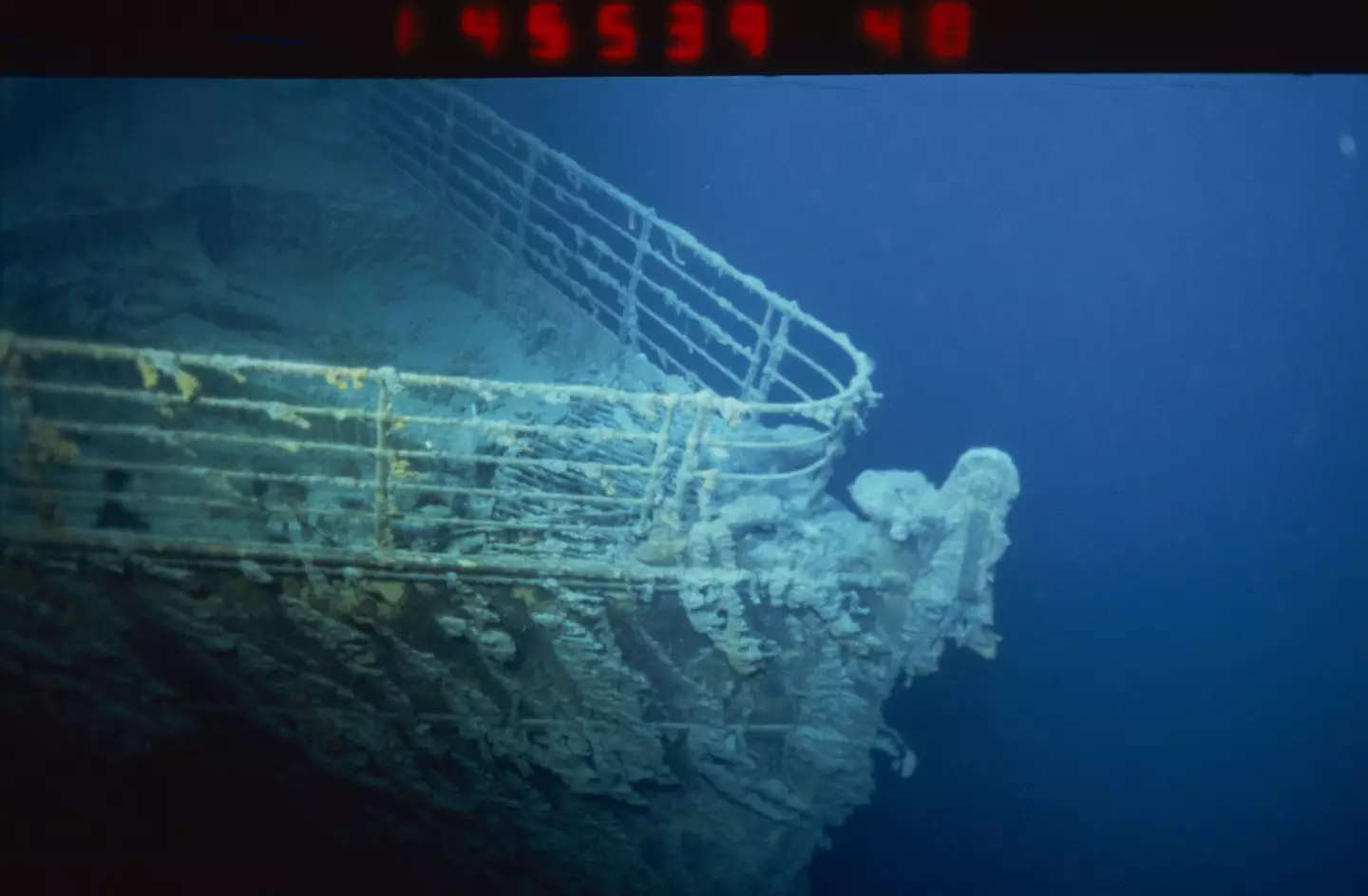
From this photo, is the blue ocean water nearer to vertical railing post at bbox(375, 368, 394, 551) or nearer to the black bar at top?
the black bar at top

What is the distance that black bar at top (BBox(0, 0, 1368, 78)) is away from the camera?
1.79 meters

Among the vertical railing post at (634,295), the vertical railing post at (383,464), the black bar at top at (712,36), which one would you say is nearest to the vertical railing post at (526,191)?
the vertical railing post at (634,295)

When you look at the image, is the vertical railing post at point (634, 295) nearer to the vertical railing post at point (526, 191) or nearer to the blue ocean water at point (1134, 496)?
the vertical railing post at point (526, 191)

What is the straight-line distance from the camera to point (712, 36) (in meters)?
1.81

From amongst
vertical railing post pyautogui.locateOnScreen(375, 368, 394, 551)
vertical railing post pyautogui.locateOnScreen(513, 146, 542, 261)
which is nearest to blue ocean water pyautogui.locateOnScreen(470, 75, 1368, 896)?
vertical railing post pyautogui.locateOnScreen(513, 146, 542, 261)

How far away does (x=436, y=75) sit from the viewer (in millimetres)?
1849

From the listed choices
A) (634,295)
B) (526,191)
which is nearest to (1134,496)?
(634,295)

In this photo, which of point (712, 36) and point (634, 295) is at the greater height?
point (712, 36)

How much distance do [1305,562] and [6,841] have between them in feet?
24.5

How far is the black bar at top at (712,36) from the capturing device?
5.89 ft

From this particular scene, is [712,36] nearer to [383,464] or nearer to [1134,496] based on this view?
[383,464]

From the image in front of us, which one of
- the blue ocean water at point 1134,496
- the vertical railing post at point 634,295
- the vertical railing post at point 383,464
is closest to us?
the vertical railing post at point 383,464

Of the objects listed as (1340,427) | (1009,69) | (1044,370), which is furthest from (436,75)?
(1340,427)

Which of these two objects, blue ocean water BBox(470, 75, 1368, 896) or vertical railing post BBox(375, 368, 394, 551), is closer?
vertical railing post BBox(375, 368, 394, 551)
